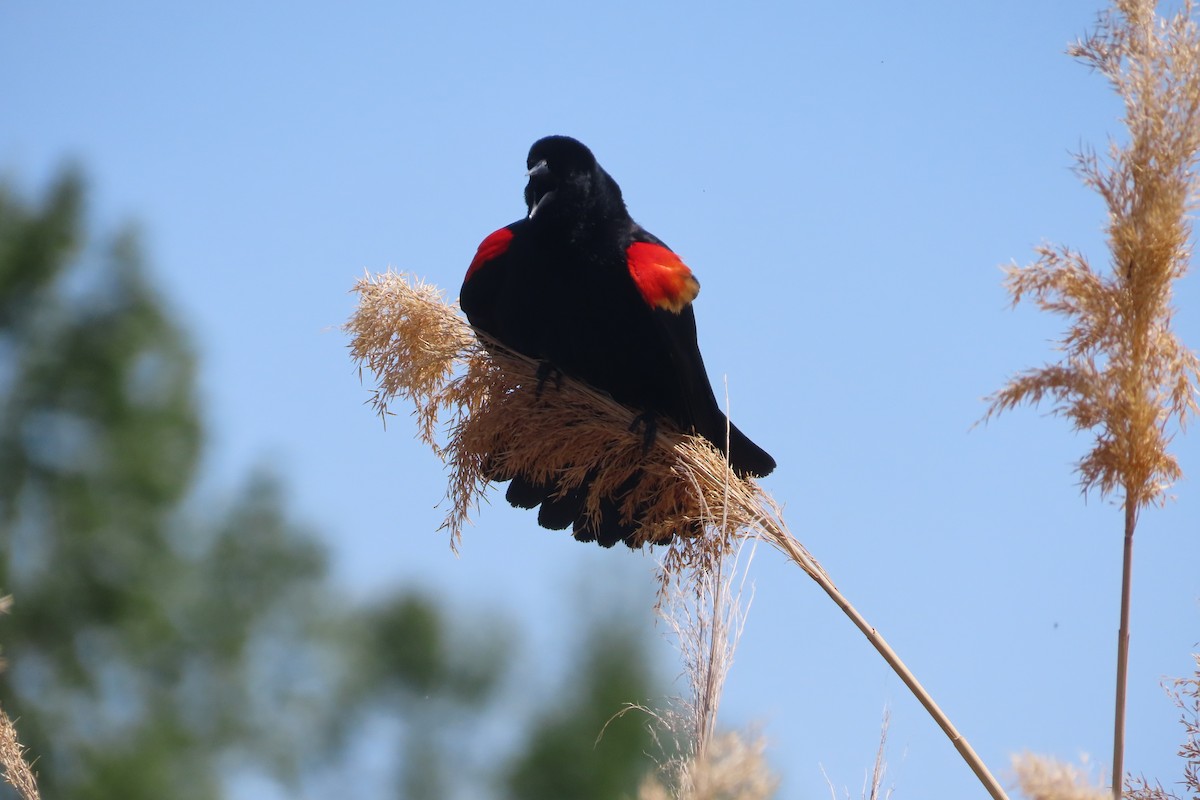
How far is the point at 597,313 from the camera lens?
3.53m

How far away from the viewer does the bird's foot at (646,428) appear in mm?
2906

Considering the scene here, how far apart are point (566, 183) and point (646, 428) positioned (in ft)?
3.86

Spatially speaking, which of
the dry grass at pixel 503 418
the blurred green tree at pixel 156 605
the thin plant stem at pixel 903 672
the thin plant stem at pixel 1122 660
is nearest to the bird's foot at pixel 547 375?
the dry grass at pixel 503 418

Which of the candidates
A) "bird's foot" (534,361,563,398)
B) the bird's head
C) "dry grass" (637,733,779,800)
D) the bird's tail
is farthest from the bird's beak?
"dry grass" (637,733,779,800)

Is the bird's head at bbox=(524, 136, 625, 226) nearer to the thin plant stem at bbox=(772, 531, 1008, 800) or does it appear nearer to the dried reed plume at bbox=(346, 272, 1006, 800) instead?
the dried reed plume at bbox=(346, 272, 1006, 800)

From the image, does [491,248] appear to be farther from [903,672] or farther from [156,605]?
[156,605]

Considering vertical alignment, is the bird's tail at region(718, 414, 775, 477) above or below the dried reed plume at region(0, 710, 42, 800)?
above

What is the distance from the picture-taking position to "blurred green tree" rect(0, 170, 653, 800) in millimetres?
11391

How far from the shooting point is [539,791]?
13.0m

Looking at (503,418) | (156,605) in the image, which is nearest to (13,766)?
(503,418)

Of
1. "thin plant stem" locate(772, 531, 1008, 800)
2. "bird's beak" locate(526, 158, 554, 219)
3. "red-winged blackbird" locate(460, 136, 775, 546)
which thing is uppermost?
"bird's beak" locate(526, 158, 554, 219)

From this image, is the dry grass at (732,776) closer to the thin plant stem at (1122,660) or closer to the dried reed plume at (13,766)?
the thin plant stem at (1122,660)

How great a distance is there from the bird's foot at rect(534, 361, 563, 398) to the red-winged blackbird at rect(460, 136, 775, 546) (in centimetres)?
4

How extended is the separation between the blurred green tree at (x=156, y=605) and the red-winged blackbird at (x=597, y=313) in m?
8.63
